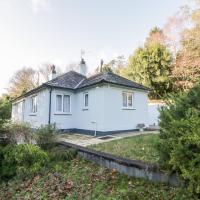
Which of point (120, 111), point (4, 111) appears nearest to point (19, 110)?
point (120, 111)

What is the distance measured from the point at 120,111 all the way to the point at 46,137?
21.1 ft

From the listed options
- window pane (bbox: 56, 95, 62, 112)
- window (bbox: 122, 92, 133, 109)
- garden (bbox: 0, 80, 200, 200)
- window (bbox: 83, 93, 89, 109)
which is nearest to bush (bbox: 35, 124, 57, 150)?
garden (bbox: 0, 80, 200, 200)

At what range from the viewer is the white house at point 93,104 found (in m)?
13.8

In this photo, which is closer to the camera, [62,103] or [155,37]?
[62,103]

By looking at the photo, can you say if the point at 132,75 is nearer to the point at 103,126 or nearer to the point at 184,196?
the point at 103,126

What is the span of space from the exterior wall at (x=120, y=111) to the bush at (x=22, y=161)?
612 cm

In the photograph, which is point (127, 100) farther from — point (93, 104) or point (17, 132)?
point (17, 132)

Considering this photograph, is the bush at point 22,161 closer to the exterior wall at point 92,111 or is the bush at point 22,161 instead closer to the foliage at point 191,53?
the exterior wall at point 92,111

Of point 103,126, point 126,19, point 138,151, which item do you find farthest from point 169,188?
point 126,19

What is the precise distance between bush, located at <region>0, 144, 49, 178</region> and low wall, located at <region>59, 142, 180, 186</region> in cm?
185

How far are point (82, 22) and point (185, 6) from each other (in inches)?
437

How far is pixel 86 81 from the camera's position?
671 inches

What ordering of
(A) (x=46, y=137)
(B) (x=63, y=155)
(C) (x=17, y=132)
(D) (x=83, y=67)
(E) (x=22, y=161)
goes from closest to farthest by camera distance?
(E) (x=22, y=161)
(B) (x=63, y=155)
(C) (x=17, y=132)
(A) (x=46, y=137)
(D) (x=83, y=67)

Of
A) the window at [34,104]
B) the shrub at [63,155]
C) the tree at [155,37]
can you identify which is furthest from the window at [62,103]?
the tree at [155,37]
